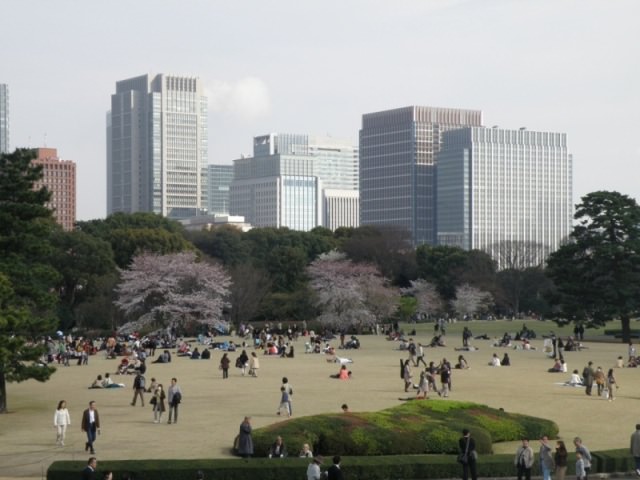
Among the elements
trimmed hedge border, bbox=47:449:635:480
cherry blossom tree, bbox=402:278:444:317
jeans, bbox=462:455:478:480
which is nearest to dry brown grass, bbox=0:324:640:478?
trimmed hedge border, bbox=47:449:635:480

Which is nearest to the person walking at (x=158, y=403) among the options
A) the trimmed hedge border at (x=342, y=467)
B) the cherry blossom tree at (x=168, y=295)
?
the trimmed hedge border at (x=342, y=467)

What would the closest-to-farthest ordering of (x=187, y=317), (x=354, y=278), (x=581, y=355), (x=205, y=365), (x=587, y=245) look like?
(x=205, y=365) < (x=581, y=355) < (x=587, y=245) < (x=187, y=317) < (x=354, y=278)

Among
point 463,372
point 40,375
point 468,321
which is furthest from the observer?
point 468,321

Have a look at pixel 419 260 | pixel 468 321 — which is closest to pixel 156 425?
pixel 468 321

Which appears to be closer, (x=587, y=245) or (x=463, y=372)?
(x=463, y=372)

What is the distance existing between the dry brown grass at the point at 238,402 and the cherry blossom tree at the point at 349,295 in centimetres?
3019

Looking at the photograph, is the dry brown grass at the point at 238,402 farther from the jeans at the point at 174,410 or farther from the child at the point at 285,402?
the child at the point at 285,402

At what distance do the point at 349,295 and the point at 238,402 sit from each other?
54.0 meters

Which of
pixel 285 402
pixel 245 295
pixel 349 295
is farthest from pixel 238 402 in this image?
pixel 245 295

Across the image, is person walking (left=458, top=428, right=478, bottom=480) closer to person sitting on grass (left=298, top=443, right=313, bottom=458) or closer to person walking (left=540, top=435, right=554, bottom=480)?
person walking (left=540, top=435, right=554, bottom=480)

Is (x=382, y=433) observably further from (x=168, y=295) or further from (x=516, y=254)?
(x=516, y=254)

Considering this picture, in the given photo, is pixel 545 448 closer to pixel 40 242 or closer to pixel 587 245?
pixel 40 242

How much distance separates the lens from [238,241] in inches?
5315

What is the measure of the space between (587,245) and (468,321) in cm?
3547
